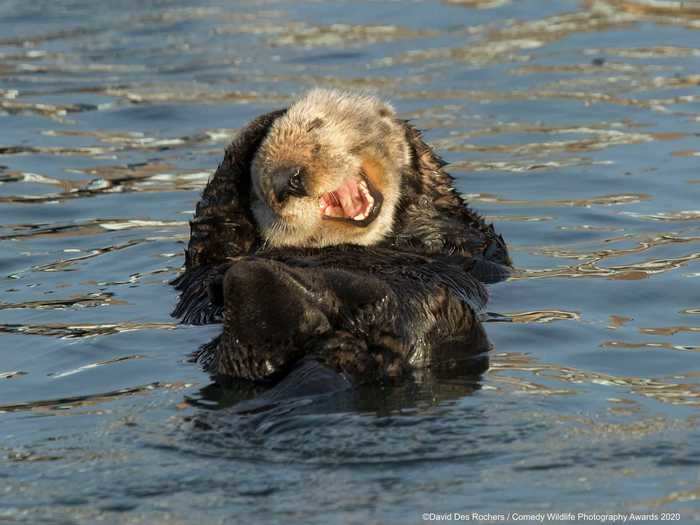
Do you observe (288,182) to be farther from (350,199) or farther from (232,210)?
(232,210)

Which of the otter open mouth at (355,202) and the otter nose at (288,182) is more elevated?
the otter nose at (288,182)

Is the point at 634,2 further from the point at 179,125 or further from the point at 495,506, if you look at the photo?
the point at 495,506

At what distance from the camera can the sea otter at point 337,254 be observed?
3639mm

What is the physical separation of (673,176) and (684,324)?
8.26 feet

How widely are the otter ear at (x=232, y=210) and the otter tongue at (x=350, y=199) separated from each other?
42 centimetres

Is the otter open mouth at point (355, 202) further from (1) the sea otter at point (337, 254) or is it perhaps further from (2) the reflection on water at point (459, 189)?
(2) the reflection on water at point (459, 189)

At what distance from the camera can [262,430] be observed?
3.34m

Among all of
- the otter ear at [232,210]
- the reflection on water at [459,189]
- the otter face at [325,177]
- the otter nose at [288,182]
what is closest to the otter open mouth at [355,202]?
the otter face at [325,177]

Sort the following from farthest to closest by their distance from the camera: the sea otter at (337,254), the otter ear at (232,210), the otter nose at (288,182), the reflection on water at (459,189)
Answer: the otter ear at (232,210) < the otter nose at (288,182) < the sea otter at (337,254) < the reflection on water at (459,189)

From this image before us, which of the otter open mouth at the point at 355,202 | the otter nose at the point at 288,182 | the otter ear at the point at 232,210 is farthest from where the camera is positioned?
the otter ear at the point at 232,210

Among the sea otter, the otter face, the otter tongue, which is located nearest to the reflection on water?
the sea otter

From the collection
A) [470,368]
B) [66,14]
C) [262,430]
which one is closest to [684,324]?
[470,368]

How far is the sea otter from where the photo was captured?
11.9ft

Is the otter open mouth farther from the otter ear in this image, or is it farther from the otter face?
the otter ear
